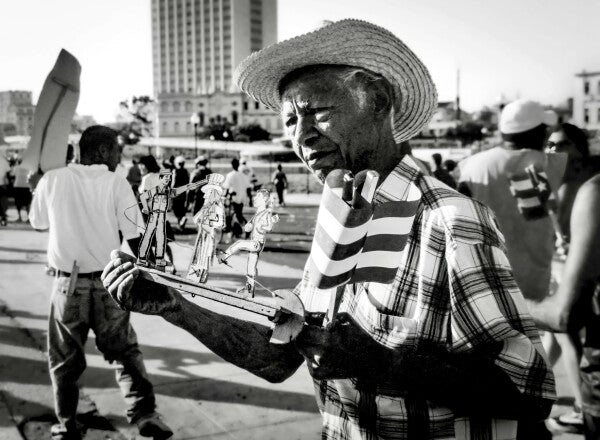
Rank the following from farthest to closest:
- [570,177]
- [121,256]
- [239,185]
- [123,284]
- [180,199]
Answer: [239,185] < [570,177] < [180,199] < [121,256] < [123,284]

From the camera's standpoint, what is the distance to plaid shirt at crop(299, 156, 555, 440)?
1325 mm

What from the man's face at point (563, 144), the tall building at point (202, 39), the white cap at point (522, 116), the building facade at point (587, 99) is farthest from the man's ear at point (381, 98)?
the tall building at point (202, 39)

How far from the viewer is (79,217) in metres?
3.73

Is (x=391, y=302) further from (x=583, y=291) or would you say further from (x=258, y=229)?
(x=583, y=291)

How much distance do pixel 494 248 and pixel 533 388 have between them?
12.8 inches

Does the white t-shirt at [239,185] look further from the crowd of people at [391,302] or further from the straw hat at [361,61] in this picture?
the straw hat at [361,61]

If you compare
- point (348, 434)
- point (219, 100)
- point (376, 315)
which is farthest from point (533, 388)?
point (219, 100)

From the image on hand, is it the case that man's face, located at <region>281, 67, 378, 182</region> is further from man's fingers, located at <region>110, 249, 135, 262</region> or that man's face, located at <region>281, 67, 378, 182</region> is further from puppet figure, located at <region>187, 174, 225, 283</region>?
man's fingers, located at <region>110, 249, 135, 262</region>

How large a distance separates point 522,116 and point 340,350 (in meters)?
3.49

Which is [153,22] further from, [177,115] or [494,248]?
[494,248]

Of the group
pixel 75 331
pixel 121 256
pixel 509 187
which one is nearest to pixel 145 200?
pixel 121 256

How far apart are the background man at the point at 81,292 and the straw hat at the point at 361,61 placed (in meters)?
1.97

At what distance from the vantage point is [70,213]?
3752 millimetres

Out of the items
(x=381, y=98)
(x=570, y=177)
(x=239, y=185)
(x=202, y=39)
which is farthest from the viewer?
(x=202, y=39)
